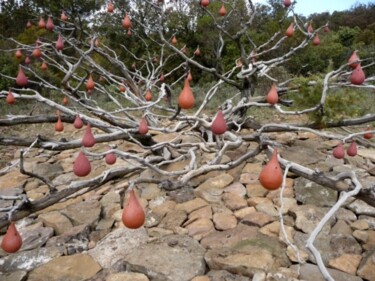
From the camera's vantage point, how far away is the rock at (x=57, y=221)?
2.32m

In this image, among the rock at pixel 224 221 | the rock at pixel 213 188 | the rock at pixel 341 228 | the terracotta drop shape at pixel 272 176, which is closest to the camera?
the terracotta drop shape at pixel 272 176

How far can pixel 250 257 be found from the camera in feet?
6.00

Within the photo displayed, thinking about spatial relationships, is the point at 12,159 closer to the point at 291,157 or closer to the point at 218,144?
the point at 218,144

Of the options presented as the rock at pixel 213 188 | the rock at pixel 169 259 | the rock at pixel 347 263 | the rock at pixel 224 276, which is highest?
the rock at pixel 213 188

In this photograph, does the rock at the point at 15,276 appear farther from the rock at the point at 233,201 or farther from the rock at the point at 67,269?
the rock at the point at 233,201

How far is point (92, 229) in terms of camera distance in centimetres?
231

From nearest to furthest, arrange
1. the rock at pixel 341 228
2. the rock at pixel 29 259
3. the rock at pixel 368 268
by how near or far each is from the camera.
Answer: the rock at pixel 368 268, the rock at pixel 29 259, the rock at pixel 341 228

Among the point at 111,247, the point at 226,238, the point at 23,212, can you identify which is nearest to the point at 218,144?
the point at 226,238

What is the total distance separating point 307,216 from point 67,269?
4.63 feet

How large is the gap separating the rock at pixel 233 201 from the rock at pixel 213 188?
51 mm

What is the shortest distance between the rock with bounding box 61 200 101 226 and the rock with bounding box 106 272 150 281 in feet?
1.95

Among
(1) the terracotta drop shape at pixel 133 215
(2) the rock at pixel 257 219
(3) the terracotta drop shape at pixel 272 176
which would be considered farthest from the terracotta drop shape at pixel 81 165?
(2) the rock at pixel 257 219

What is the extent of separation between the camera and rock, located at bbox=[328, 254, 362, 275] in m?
1.78

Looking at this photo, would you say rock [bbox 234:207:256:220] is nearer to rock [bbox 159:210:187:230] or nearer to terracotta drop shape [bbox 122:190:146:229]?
rock [bbox 159:210:187:230]
